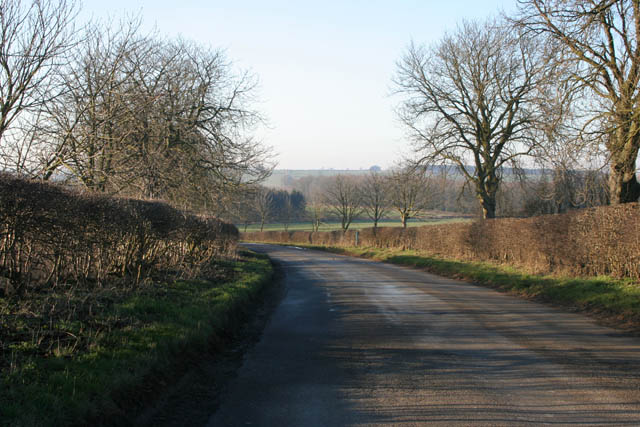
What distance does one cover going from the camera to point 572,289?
12.6 meters

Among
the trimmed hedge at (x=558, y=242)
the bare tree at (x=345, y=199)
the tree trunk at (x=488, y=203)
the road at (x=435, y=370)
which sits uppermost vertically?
the bare tree at (x=345, y=199)

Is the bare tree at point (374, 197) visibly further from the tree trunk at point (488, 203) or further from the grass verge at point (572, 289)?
the grass verge at point (572, 289)

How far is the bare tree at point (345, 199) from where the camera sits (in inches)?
2864

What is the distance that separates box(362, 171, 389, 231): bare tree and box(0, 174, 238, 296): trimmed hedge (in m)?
55.4

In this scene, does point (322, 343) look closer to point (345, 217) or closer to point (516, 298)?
point (516, 298)

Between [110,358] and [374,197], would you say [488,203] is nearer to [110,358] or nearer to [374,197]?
[110,358]

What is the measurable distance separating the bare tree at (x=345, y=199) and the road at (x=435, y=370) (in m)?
61.7

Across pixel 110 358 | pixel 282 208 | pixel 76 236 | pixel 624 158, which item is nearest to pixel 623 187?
pixel 624 158

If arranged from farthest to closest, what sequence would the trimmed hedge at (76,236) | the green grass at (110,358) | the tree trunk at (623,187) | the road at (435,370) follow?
1. the tree trunk at (623,187)
2. the trimmed hedge at (76,236)
3. the road at (435,370)
4. the green grass at (110,358)

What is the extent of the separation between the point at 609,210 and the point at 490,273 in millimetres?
5750

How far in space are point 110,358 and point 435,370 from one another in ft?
12.7

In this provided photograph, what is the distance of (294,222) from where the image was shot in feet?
338

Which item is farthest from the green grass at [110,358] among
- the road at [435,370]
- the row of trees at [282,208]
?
the row of trees at [282,208]

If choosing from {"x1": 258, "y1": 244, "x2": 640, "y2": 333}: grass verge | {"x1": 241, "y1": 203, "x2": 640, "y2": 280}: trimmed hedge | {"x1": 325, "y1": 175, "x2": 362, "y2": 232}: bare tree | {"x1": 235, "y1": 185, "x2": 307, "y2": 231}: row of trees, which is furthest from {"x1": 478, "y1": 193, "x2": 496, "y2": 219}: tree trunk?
{"x1": 235, "y1": 185, "x2": 307, "y2": 231}: row of trees
